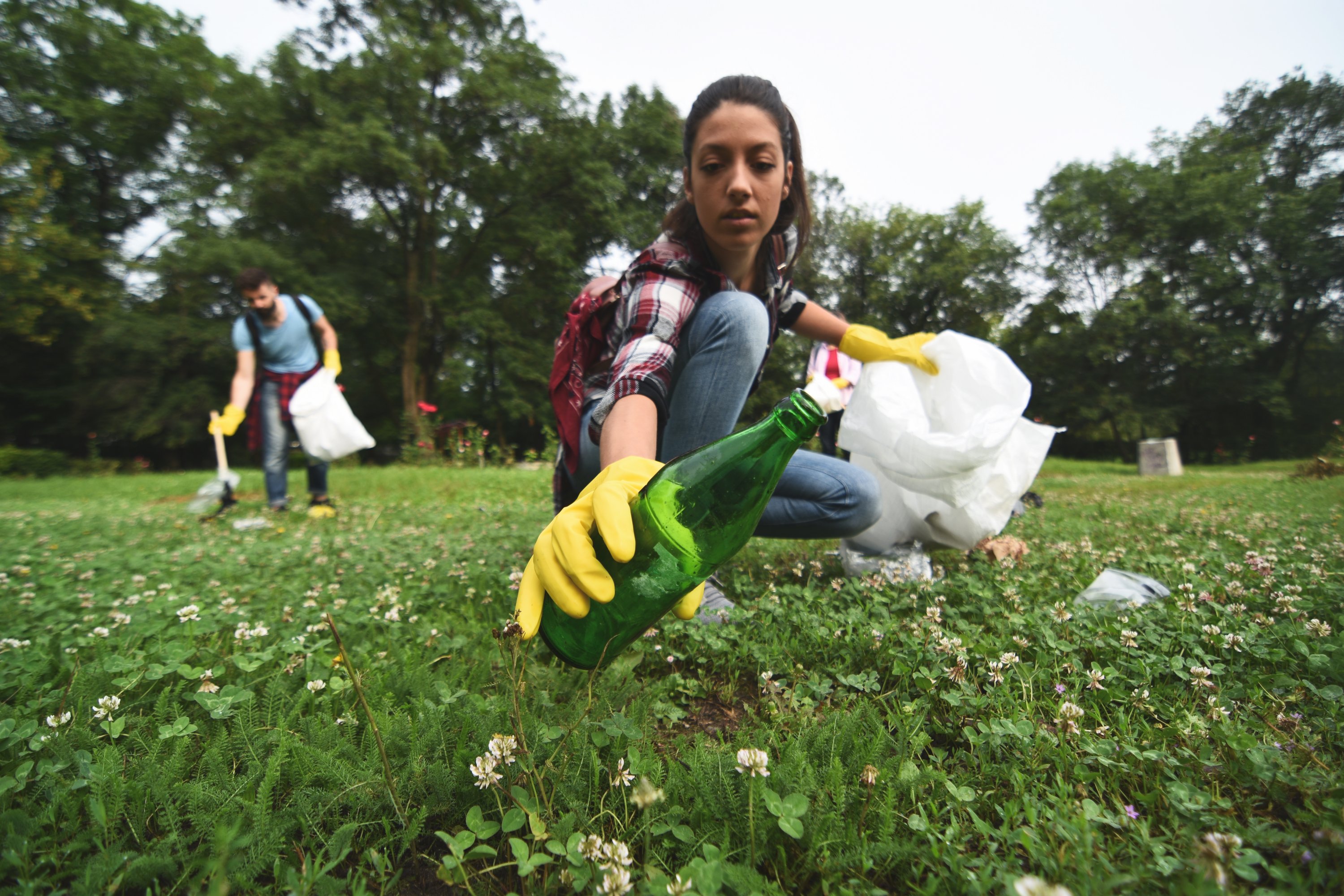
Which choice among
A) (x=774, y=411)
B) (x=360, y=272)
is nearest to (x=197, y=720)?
(x=774, y=411)

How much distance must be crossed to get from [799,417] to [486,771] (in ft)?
2.55

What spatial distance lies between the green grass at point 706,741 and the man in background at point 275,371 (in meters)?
3.02

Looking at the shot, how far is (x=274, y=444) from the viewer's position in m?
5.02

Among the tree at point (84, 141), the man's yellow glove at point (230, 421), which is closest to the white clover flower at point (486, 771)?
the man's yellow glove at point (230, 421)

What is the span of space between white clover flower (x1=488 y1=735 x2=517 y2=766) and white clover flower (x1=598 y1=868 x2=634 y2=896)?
A: 0.27 m

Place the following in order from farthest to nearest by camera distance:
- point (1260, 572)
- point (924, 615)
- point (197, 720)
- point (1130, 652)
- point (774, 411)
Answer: point (1260, 572) < point (924, 615) < point (1130, 652) < point (197, 720) < point (774, 411)

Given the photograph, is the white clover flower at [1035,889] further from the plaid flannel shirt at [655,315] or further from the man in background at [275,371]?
the man in background at [275,371]

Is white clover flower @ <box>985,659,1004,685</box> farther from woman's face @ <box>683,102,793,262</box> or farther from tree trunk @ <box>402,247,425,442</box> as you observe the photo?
tree trunk @ <box>402,247,425,442</box>

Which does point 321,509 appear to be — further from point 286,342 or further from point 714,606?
point 714,606

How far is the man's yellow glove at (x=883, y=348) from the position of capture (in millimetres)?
2539

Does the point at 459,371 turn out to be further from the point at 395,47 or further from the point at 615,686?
the point at 615,686

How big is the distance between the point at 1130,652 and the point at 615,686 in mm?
1209

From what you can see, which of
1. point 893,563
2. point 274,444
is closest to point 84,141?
point 274,444

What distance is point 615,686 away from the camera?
145 cm
